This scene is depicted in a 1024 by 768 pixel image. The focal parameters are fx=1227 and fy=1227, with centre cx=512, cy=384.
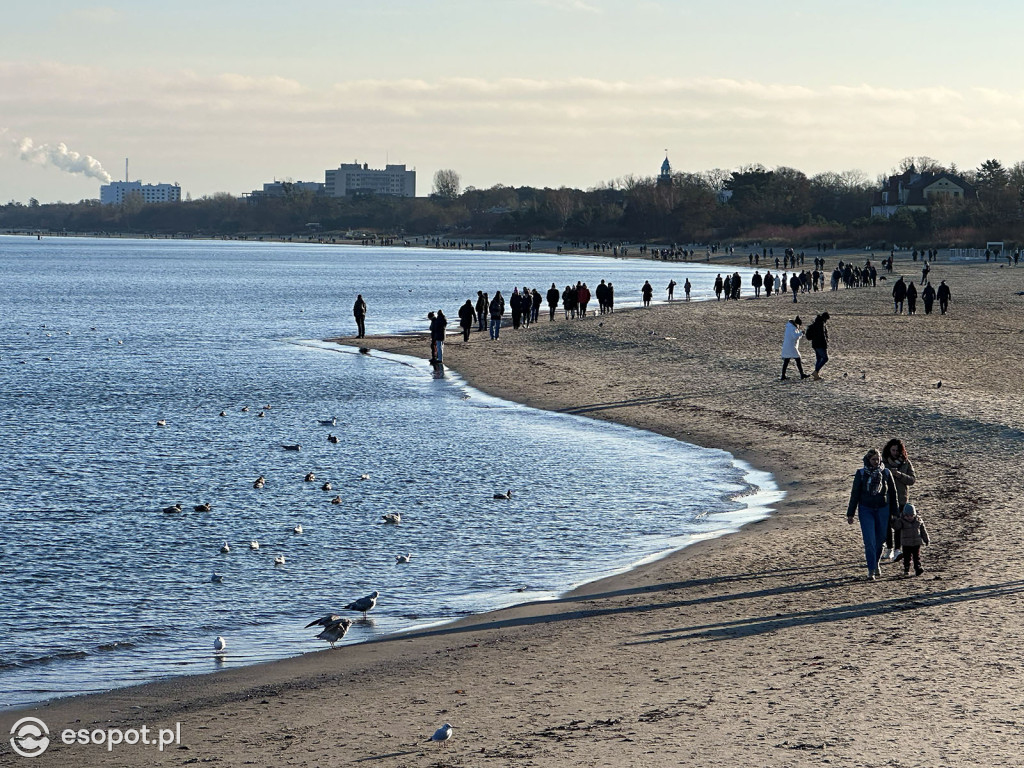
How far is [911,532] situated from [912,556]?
0.46 m

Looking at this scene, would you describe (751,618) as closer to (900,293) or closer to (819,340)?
(819,340)

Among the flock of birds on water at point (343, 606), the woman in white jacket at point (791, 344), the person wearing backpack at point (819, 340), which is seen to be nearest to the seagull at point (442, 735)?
the flock of birds on water at point (343, 606)

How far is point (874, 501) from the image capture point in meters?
12.0

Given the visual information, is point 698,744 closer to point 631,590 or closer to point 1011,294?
point 631,590

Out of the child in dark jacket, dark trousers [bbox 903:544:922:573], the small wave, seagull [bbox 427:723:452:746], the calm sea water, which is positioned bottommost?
the small wave

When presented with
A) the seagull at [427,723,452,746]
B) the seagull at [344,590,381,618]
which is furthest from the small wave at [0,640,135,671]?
the seagull at [427,723,452,746]

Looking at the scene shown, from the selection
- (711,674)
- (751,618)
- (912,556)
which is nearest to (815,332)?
(912,556)

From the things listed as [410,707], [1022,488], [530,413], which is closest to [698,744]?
[410,707]

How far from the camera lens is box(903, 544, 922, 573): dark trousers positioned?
1220cm

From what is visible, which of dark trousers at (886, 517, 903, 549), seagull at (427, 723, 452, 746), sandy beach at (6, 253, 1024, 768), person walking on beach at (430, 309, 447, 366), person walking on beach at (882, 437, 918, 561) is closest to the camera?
sandy beach at (6, 253, 1024, 768)

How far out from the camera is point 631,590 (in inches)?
501

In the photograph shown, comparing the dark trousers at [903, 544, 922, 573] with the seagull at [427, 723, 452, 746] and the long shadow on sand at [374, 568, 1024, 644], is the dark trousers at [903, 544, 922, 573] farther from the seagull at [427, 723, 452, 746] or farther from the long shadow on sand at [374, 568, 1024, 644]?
the seagull at [427, 723, 452, 746]

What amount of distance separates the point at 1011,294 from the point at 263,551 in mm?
52438

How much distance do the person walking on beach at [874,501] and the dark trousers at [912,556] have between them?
27cm
